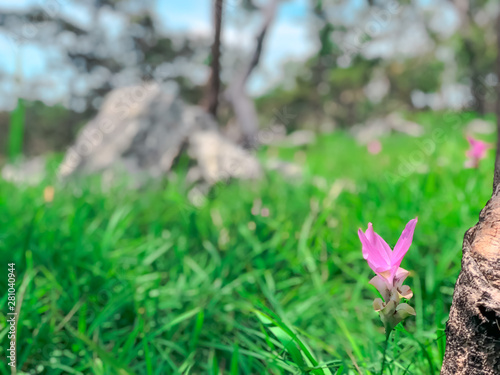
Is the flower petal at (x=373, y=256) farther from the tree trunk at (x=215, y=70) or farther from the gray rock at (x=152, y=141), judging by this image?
the tree trunk at (x=215, y=70)

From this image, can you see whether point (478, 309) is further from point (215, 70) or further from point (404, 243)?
point (215, 70)

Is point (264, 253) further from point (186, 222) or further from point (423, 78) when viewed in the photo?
point (423, 78)

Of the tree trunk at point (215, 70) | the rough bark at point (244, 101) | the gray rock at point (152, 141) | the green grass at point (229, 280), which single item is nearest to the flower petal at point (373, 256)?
the green grass at point (229, 280)

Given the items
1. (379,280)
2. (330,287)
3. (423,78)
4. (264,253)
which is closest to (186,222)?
(264,253)

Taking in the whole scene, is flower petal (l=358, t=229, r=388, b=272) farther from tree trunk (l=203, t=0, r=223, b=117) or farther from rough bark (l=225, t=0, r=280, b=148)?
rough bark (l=225, t=0, r=280, b=148)

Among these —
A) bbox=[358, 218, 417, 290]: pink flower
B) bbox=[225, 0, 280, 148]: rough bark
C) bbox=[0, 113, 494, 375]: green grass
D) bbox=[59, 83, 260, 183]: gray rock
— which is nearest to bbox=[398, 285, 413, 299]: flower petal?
bbox=[358, 218, 417, 290]: pink flower

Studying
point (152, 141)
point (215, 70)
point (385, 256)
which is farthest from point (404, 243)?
point (152, 141)
